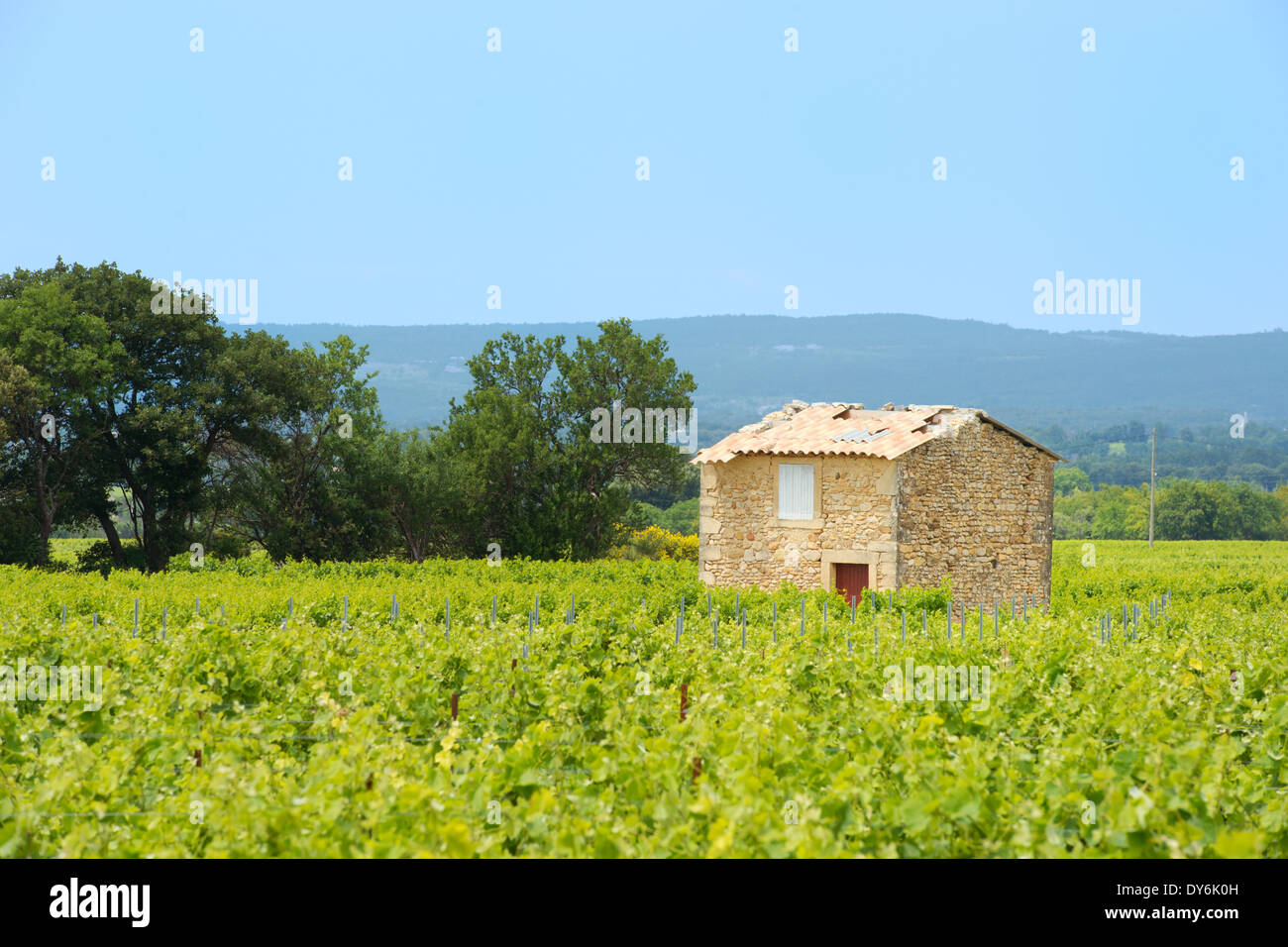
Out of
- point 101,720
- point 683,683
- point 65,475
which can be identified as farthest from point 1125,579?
point 65,475

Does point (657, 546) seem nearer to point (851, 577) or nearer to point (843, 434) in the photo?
point (843, 434)

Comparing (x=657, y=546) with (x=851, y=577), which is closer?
(x=851, y=577)

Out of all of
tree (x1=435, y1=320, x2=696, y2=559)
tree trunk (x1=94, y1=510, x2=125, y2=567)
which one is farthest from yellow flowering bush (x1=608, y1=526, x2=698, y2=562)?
tree trunk (x1=94, y1=510, x2=125, y2=567)

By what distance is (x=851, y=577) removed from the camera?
20.3 m

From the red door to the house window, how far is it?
1.13m

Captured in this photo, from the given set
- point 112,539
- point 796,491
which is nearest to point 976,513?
point 796,491

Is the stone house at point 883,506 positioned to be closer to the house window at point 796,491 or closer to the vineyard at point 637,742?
the house window at point 796,491

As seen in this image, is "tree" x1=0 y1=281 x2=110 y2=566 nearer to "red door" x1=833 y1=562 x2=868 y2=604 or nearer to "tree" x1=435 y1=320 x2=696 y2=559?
"tree" x1=435 y1=320 x2=696 y2=559

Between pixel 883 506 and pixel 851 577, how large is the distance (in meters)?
1.45

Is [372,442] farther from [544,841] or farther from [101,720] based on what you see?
[544,841]

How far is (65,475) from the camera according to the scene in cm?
3155

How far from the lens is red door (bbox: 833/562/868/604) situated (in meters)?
20.1
